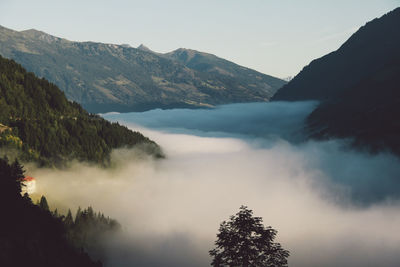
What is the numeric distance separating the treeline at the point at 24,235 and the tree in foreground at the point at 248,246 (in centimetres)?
4426

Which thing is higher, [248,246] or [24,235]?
[24,235]

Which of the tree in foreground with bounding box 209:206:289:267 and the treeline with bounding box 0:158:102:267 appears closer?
the tree in foreground with bounding box 209:206:289:267

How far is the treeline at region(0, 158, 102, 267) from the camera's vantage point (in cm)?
7712

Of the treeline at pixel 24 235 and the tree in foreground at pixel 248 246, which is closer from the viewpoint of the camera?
the tree in foreground at pixel 248 246

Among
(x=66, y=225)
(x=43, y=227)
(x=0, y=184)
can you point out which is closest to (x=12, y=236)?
(x=0, y=184)

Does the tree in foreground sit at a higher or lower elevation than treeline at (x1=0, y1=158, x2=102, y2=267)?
lower

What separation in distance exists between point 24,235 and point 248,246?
5735 centimetres

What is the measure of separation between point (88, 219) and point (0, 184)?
105 m

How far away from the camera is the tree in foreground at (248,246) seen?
4409 centimetres

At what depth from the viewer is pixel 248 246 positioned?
4438cm

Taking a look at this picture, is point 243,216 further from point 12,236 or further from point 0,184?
point 0,184

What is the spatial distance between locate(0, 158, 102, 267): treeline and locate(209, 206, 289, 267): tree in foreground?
145 ft

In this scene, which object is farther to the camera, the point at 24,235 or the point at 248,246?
the point at 24,235

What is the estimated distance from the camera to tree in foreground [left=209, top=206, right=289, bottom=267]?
145ft
